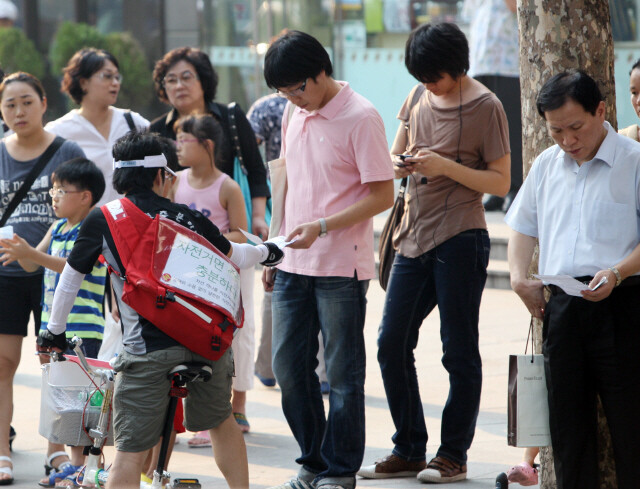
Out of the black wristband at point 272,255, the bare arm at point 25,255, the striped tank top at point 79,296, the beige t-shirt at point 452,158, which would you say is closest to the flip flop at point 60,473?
the striped tank top at point 79,296

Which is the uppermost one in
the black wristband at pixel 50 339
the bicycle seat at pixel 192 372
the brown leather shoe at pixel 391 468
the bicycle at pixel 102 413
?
the black wristband at pixel 50 339

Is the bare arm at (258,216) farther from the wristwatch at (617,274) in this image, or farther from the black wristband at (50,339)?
the wristwatch at (617,274)

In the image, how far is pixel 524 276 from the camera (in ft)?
12.9

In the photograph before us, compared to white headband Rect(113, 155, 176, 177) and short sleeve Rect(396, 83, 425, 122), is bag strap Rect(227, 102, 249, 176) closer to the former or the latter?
short sleeve Rect(396, 83, 425, 122)

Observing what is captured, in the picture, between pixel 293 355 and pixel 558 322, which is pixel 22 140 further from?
pixel 558 322

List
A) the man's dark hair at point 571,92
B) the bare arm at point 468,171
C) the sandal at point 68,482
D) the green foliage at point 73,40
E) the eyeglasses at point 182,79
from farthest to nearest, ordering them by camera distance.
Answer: the green foliage at point 73,40 < the eyeglasses at point 182,79 < the sandal at point 68,482 < the bare arm at point 468,171 < the man's dark hair at point 571,92

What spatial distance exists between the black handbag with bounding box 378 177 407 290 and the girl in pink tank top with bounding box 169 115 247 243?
0.92 meters

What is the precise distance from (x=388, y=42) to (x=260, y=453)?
26.5 ft

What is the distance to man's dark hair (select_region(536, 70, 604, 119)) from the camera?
3670 millimetres

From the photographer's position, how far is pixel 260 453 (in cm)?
568

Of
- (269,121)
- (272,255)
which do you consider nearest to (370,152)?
(272,255)

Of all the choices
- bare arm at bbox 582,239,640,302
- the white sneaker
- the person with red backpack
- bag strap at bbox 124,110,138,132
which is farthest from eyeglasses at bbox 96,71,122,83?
bare arm at bbox 582,239,640,302

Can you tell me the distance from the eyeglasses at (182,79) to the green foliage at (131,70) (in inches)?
384

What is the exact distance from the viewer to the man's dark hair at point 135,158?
4203 mm
